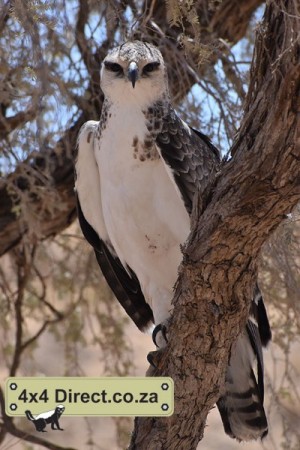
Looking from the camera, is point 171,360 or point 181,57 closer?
point 171,360

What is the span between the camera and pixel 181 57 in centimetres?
471

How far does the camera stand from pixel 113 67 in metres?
4.04

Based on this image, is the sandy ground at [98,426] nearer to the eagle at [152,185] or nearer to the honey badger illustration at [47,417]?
the eagle at [152,185]

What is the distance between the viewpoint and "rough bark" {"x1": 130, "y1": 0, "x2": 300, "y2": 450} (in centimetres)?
276

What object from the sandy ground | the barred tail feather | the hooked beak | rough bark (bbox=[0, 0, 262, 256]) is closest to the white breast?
the hooked beak

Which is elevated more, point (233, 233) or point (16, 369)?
point (16, 369)

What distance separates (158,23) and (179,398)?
2414mm

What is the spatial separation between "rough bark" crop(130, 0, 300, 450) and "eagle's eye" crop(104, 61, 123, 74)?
45.4 inches

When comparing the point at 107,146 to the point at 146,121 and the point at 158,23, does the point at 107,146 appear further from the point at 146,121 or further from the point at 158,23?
the point at 158,23

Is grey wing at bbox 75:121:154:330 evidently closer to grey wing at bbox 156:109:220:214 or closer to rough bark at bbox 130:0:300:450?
grey wing at bbox 156:109:220:214

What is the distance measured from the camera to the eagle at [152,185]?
3.88 metres

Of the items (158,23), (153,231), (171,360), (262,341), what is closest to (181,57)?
(158,23)

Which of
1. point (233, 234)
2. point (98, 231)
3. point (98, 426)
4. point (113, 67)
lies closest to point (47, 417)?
point (233, 234)

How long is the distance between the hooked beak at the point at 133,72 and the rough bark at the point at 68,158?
0.99 meters
